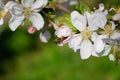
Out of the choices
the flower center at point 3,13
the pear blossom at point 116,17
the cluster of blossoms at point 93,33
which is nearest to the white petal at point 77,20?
the cluster of blossoms at point 93,33

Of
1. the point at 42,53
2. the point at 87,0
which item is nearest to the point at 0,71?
the point at 42,53

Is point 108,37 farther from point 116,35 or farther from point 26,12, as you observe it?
point 26,12

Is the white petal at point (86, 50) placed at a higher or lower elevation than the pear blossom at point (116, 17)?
lower

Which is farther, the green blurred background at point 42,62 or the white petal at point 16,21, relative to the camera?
the green blurred background at point 42,62

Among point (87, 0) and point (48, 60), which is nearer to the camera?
point (87, 0)

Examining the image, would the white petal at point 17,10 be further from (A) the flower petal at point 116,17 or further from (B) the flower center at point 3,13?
(A) the flower petal at point 116,17

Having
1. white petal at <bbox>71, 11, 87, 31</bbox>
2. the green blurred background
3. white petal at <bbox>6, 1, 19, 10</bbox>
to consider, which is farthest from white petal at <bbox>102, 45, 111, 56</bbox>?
the green blurred background

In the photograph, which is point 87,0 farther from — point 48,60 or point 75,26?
point 48,60
